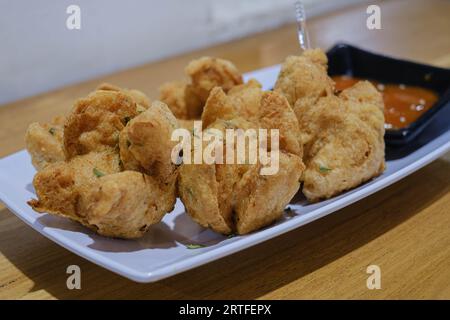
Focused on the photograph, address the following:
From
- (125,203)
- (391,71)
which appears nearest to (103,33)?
(391,71)

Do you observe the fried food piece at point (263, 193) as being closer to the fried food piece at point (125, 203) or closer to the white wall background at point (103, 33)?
the fried food piece at point (125, 203)

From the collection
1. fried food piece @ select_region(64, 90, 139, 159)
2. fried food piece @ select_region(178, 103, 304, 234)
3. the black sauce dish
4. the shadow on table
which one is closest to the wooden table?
the shadow on table

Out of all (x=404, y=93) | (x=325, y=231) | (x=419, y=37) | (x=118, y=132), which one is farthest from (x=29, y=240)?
(x=419, y=37)

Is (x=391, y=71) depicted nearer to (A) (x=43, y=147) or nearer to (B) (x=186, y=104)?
(B) (x=186, y=104)

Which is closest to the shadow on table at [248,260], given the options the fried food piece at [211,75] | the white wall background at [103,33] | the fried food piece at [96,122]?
the fried food piece at [96,122]

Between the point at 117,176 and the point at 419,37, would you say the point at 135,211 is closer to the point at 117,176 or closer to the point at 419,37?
the point at 117,176
